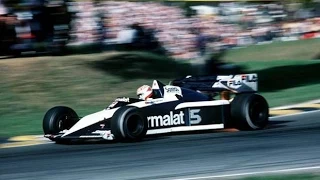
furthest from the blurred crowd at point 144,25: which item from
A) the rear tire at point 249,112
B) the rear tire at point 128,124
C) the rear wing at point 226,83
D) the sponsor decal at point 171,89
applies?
the rear tire at point 128,124

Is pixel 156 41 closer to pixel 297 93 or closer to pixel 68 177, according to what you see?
pixel 297 93

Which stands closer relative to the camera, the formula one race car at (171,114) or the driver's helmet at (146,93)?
the formula one race car at (171,114)

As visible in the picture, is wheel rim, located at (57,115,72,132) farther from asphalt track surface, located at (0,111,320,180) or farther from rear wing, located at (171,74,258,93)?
rear wing, located at (171,74,258,93)

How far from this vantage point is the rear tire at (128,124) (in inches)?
394

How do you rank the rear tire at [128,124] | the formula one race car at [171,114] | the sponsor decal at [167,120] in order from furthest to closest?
the sponsor decal at [167,120]
the formula one race car at [171,114]
the rear tire at [128,124]

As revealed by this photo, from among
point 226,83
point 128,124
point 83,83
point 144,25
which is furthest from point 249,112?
point 144,25

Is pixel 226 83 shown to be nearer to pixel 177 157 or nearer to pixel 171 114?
pixel 171 114

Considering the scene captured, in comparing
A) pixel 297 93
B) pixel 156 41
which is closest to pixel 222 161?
pixel 297 93

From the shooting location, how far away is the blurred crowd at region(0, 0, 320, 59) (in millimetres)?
17406

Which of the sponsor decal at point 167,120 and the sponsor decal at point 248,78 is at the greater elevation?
the sponsor decal at point 248,78

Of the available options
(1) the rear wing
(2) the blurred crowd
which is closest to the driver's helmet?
(1) the rear wing

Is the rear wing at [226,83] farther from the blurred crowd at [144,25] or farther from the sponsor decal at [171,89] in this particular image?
the blurred crowd at [144,25]

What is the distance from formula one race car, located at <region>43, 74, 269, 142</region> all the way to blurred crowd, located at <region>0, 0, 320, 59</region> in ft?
21.0

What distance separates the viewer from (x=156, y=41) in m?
20.1
